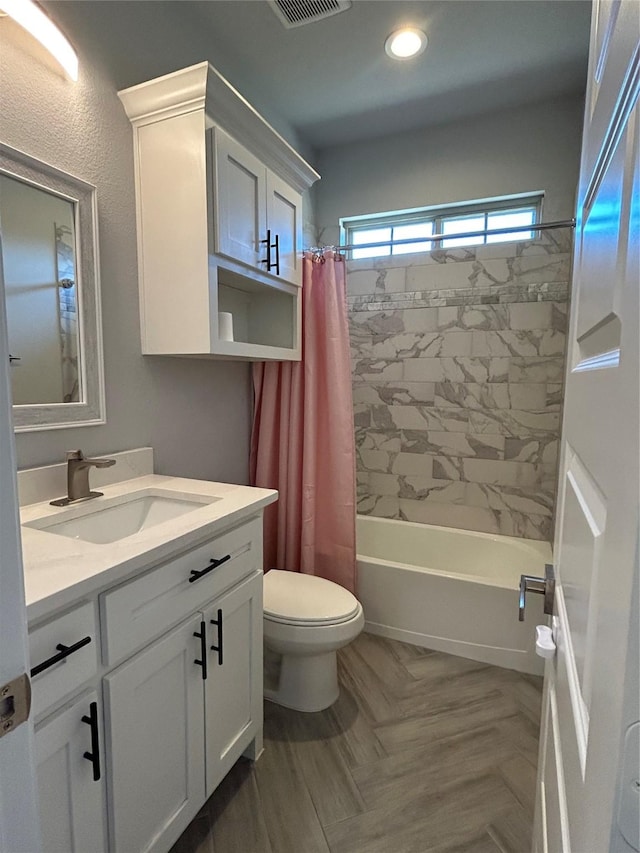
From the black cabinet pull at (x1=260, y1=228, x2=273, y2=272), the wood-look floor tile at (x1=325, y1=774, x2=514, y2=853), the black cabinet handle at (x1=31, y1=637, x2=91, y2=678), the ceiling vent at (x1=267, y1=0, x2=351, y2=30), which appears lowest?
the wood-look floor tile at (x1=325, y1=774, x2=514, y2=853)

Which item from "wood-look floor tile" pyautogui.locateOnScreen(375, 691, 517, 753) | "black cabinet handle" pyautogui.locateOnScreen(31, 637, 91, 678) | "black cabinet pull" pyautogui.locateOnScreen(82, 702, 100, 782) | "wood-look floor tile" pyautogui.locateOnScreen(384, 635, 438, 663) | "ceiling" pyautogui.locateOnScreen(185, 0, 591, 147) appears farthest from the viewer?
"wood-look floor tile" pyautogui.locateOnScreen(384, 635, 438, 663)

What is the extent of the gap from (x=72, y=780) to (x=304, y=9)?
2543mm

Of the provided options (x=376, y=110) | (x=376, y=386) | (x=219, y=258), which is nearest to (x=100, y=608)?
(x=219, y=258)

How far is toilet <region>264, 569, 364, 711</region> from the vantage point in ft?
5.47

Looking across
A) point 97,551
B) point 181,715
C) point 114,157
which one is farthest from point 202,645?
point 114,157

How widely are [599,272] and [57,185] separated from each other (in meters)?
1.50

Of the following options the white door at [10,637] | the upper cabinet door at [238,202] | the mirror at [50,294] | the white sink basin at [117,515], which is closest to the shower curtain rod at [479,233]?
the upper cabinet door at [238,202]

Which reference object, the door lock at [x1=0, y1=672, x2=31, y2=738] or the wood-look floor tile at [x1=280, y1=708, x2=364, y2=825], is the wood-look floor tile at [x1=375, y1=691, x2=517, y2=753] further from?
the door lock at [x1=0, y1=672, x2=31, y2=738]

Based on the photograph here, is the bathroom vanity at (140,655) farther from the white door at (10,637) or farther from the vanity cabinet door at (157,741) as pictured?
the white door at (10,637)

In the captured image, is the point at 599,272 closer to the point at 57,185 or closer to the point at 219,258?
the point at 219,258

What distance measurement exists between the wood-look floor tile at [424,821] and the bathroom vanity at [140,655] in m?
0.41

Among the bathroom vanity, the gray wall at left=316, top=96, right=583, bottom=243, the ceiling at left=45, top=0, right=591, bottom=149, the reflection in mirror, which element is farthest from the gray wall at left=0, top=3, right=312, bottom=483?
the gray wall at left=316, top=96, right=583, bottom=243

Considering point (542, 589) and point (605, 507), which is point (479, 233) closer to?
point (542, 589)

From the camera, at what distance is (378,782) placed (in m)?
1.48
